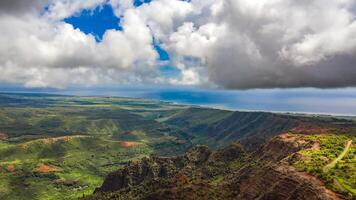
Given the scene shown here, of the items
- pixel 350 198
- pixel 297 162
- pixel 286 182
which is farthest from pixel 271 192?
pixel 350 198

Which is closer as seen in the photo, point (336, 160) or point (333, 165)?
point (333, 165)

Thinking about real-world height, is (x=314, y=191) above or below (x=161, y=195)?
above

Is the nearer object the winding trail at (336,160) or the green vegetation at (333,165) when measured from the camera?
the green vegetation at (333,165)

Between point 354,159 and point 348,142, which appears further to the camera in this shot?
point 348,142

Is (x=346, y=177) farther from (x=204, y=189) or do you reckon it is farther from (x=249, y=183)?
(x=204, y=189)

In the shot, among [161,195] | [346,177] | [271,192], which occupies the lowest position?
[161,195]

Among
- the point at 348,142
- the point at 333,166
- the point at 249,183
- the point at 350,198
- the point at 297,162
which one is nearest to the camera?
the point at 350,198

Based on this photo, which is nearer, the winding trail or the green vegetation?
the green vegetation

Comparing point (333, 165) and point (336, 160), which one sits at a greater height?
point (336, 160)
